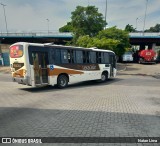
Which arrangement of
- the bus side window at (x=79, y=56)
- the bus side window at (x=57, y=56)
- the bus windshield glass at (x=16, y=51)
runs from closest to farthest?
the bus windshield glass at (x=16, y=51)
the bus side window at (x=57, y=56)
the bus side window at (x=79, y=56)

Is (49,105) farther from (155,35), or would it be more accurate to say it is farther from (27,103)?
(155,35)

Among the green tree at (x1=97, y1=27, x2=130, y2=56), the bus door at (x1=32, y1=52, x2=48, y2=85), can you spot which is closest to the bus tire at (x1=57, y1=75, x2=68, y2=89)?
the bus door at (x1=32, y1=52, x2=48, y2=85)

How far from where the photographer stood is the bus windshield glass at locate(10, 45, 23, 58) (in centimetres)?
1079

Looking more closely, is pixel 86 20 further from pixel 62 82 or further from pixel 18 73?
pixel 18 73

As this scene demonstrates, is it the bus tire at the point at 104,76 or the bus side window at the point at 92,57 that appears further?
the bus tire at the point at 104,76

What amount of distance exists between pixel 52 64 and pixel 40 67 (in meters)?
0.93

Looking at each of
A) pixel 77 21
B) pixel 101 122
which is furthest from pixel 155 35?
pixel 101 122

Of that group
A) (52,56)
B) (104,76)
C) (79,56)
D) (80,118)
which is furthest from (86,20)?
(80,118)

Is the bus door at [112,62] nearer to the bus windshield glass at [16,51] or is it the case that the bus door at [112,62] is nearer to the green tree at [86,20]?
the bus windshield glass at [16,51]

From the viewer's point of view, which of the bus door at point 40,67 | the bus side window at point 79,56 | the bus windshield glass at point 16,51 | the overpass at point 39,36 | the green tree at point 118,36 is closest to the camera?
the bus windshield glass at point 16,51

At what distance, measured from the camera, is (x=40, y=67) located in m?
11.2

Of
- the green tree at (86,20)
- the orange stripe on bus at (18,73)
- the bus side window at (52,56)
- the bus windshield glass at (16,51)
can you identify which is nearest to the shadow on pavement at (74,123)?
the orange stripe on bus at (18,73)

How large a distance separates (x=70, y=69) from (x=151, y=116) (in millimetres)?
7655

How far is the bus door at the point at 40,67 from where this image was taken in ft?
35.8
